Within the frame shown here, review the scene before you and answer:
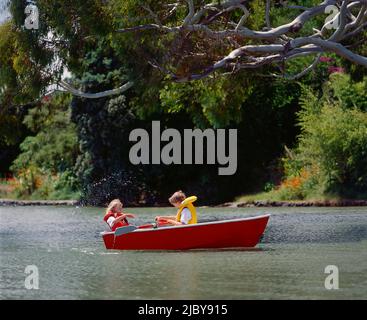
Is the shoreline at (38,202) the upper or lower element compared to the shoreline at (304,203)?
lower

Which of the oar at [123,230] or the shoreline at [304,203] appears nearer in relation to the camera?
the oar at [123,230]

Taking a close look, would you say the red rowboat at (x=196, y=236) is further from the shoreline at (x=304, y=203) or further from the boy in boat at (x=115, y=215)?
the shoreline at (x=304, y=203)

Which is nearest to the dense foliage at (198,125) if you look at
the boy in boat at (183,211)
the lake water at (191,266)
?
the lake water at (191,266)

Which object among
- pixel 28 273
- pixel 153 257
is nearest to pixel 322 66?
pixel 153 257

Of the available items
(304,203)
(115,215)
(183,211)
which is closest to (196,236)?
(183,211)

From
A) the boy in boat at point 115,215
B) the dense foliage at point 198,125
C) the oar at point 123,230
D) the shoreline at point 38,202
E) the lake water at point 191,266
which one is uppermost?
the dense foliage at point 198,125

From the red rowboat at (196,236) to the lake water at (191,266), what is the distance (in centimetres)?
19

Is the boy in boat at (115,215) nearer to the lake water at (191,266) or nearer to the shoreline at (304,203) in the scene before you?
the lake water at (191,266)

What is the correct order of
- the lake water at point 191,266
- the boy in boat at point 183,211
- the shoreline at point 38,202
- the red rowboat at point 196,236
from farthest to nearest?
1. the shoreline at point 38,202
2. the boy in boat at point 183,211
3. the red rowboat at point 196,236
4. the lake water at point 191,266

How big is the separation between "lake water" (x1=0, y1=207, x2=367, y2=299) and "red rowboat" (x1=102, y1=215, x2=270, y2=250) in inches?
7.6

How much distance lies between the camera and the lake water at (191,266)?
52.7 feet

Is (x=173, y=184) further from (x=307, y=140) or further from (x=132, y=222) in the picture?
(x=132, y=222)

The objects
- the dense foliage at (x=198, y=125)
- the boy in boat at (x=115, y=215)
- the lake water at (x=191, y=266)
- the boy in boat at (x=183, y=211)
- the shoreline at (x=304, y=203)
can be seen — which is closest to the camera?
the lake water at (x=191, y=266)

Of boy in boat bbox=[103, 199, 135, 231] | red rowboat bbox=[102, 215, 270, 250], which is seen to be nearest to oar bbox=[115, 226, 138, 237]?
red rowboat bbox=[102, 215, 270, 250]
